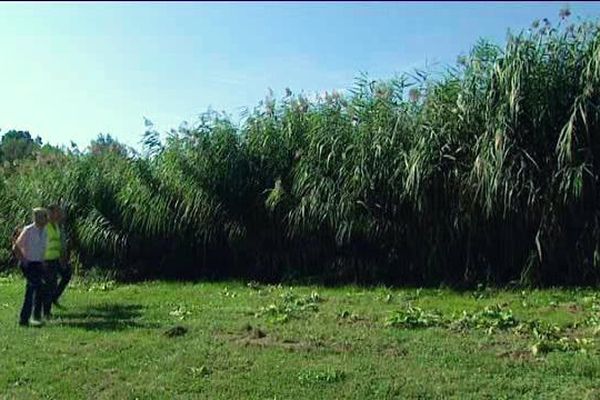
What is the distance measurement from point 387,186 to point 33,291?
204 inches

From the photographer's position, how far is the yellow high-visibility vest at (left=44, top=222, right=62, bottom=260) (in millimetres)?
11039

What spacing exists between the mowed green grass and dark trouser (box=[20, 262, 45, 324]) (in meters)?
0.25

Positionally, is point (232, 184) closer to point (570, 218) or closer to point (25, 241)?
point (25, 241)

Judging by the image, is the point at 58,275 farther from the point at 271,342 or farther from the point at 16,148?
the point at 16,148

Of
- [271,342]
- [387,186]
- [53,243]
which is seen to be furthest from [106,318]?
[387,186]

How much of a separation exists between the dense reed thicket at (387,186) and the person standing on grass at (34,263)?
3630 millimetres

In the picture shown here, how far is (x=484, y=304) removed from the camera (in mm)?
10266

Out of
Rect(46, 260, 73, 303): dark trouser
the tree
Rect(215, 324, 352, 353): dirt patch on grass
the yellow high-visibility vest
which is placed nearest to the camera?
Rect(215, 324, 352, 353): dirt patch on grass

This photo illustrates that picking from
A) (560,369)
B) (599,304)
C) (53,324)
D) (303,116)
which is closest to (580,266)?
(599,304)

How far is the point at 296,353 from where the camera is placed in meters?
8.07

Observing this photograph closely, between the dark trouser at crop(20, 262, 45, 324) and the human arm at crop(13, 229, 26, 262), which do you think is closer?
the dark trouser at crop(20, 262, 45, 324)

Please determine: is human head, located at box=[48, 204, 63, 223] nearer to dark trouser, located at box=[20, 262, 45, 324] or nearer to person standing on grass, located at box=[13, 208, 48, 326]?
person standing on grass, located at box=[13, 208, 48, 326]

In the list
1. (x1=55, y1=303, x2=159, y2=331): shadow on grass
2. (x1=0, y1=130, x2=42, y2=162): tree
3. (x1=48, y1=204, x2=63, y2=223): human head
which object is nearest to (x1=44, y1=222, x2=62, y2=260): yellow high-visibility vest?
(x1=48, y1=204, x2=63, y2=223): human head

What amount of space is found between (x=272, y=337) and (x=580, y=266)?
464cm
